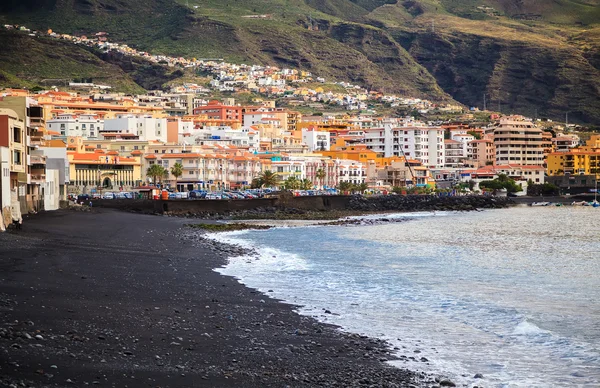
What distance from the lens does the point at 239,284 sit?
2584 centimetres

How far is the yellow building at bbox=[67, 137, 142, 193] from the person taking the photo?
93.9m

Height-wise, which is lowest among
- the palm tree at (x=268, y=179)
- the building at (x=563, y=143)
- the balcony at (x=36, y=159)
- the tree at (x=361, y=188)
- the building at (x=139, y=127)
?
the tree at (x=361, y=188)

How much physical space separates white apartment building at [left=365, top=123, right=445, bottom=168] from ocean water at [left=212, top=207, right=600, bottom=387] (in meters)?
113

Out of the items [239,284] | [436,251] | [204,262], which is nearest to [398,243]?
[436,251]

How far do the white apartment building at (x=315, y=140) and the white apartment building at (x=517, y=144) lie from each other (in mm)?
32726

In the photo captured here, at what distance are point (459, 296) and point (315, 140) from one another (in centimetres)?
13535

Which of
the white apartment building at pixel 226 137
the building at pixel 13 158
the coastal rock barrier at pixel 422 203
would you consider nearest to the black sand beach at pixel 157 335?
the building at pixel 13 158

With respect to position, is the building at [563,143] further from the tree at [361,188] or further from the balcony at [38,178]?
the balcony at [38,178]

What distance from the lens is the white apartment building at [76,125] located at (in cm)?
12718

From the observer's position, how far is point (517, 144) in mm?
172625

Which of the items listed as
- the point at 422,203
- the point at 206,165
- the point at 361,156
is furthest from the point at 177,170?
the point at 361,156

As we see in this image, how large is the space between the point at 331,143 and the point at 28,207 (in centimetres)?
11663

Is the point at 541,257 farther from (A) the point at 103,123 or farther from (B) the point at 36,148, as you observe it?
(A) the point at 103,123

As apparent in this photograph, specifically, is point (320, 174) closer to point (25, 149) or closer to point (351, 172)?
point (351, 172)
